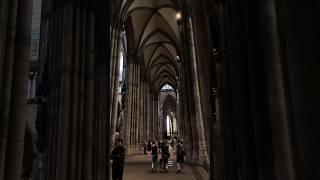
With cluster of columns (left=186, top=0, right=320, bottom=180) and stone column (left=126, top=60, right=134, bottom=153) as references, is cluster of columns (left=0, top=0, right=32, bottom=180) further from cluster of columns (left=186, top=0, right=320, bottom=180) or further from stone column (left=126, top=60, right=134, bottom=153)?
stone column (left=126, top=60, right=134, bottom=153)

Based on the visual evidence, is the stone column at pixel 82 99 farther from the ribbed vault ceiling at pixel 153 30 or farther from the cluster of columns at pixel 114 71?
the ribbed vault ceiling at pixel 153 30

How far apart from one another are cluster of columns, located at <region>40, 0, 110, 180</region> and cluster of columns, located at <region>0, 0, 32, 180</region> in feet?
10.5

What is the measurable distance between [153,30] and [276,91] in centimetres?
2661

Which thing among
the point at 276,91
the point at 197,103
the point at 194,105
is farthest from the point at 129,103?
the point at 276,91

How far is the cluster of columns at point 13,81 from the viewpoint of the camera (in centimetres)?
366

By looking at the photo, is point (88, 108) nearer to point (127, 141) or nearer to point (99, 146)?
point (99, 146)

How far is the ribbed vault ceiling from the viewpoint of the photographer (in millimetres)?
25938

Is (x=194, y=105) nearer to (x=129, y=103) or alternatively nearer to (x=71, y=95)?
(x=71, y=95)

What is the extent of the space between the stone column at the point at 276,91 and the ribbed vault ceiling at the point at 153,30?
19.4m

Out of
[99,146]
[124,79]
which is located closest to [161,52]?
[124,79]

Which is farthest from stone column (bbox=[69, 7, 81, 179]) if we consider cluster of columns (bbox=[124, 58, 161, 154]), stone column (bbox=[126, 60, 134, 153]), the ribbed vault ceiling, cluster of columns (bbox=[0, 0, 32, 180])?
stone column (bbox=[126, 60, 134, 153])

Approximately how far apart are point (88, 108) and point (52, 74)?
1115 mm

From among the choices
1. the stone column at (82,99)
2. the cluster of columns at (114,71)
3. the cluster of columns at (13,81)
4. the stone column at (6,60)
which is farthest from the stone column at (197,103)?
the stone column at (6,60)

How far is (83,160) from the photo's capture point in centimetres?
760
